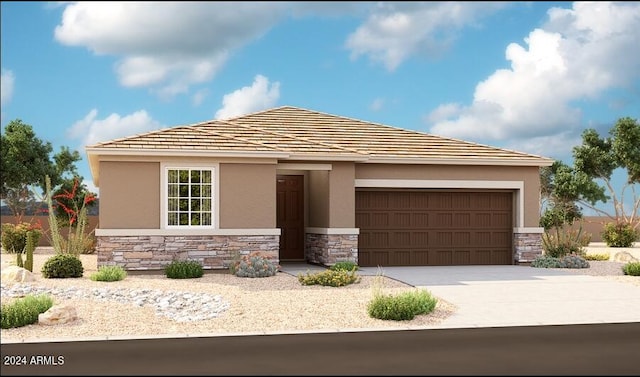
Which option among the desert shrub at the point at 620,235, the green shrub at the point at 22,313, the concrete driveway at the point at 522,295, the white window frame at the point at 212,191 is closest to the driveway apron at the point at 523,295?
the concrete driveway at the point at 522,295

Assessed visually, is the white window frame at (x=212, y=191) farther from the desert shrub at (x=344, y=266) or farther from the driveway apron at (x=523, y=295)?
the driveway apron at (x=523, y=295)

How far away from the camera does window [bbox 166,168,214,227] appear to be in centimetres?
1941

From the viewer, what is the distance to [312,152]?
67.2 feet

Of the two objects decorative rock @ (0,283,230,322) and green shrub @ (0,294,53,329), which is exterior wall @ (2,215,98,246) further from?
green shrub @ (0,294,53,329)

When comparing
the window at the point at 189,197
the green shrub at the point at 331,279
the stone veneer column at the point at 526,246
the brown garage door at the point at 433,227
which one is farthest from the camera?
the stone veneer column at the point at 526,246

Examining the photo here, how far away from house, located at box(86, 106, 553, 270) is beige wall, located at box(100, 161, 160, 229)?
0.03 m

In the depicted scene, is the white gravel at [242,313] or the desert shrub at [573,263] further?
the desert shrub at [573,263]

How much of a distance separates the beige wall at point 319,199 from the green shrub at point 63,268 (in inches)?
261

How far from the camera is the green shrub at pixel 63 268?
59.4 ft

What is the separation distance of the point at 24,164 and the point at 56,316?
25.8 m

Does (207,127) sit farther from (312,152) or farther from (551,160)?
(551,160)

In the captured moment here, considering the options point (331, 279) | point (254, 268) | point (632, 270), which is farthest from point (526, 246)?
point (254, 268)

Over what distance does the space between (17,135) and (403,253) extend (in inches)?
859

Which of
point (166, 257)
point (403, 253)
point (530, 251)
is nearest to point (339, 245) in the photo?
point (403, 253)
